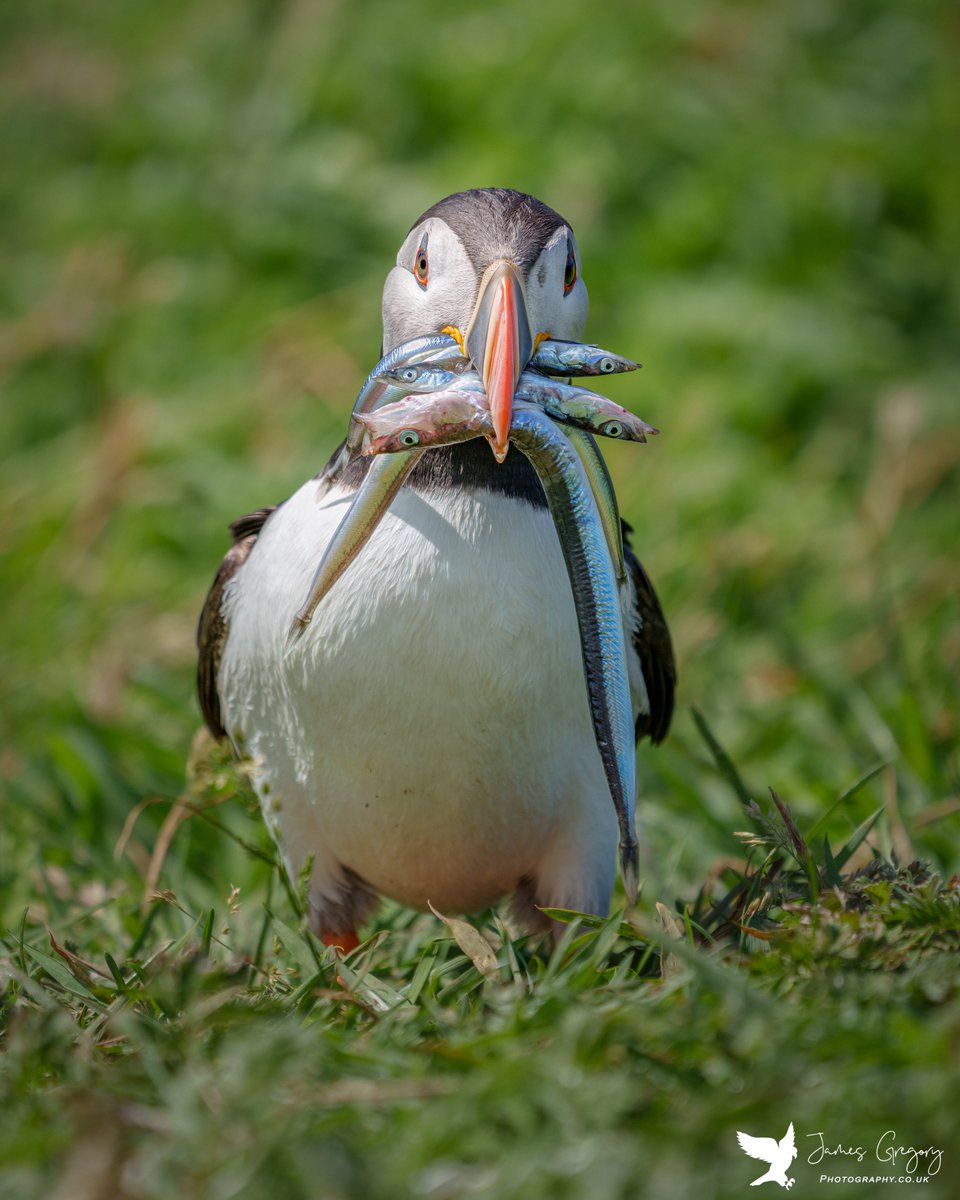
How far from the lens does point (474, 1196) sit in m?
2.05

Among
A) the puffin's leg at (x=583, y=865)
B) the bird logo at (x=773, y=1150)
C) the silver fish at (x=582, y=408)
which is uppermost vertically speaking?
the silver fish at (x=582, y=408)

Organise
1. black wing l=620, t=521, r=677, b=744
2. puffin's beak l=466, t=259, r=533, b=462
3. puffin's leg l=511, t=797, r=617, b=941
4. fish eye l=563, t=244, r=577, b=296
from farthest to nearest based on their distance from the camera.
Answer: black wing l=620, t=521, r=677, b=744 < puffin's leg l=511, t=797, r=617, b=941 < fish eye l=563, t=244, r=577, b=296 < puffin's beak l=466, t=259, r=533, b=462

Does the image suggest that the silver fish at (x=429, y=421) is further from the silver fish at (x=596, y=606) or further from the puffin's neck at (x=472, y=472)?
the puffin's neck at (x=472, y=472)

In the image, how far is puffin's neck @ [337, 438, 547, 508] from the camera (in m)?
3.15

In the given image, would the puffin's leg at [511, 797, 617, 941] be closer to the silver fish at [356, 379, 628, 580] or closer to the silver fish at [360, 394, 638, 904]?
the silver fish at [360, 394, 638, 904]

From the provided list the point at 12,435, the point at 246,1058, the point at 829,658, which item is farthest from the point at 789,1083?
the point at 12,435

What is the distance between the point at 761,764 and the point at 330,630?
7.52 ft

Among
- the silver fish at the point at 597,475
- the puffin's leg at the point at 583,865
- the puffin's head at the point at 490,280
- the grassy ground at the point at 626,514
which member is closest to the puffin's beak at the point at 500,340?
the puffin's head at the point at 490,280

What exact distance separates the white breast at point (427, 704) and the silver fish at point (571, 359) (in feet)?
1.05

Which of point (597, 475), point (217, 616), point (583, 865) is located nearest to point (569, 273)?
point (597, 475)

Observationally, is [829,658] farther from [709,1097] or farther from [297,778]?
[709,1097]

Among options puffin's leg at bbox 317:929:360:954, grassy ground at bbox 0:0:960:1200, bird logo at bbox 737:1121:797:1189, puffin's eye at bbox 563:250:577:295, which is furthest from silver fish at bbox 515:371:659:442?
puffin's leg at bbox 317:929:360:954

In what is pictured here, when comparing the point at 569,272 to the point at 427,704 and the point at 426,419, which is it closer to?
the point at 426,419

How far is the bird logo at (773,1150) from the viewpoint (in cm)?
209
